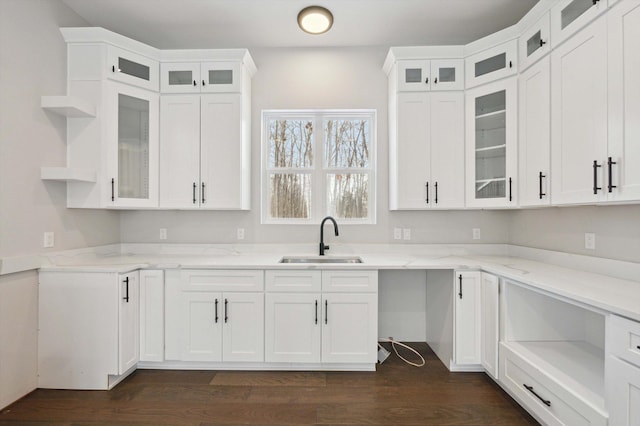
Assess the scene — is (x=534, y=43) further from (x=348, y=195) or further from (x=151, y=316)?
(x=151, y=316)

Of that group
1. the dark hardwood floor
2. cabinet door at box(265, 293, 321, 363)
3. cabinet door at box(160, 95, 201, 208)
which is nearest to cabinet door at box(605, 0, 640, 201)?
the dark hardwood floor

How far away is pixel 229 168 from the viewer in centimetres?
274

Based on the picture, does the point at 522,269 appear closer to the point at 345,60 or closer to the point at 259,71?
the point at 345,60

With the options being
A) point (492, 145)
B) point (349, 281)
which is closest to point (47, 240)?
point (349, 281)

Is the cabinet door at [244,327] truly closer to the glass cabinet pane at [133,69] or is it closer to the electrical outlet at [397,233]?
the electrical outlet at [397,233]

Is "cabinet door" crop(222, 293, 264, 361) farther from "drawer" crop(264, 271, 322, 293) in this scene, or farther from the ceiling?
the ceiling

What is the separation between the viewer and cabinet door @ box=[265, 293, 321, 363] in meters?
2.40

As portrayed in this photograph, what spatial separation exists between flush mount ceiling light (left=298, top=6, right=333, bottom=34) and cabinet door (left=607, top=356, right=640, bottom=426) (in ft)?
9.43

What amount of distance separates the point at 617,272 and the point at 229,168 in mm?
2922

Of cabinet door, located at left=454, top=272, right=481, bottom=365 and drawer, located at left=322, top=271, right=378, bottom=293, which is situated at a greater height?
drawer, located at left=322, top=271, right=378, bottom=293

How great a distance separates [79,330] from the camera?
7.19ft

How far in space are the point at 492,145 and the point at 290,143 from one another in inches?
74.3

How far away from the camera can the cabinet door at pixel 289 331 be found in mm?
2400

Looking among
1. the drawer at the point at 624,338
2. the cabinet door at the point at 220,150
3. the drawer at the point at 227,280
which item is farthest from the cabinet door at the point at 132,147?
the drawer at the point at 624,338
